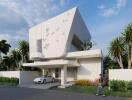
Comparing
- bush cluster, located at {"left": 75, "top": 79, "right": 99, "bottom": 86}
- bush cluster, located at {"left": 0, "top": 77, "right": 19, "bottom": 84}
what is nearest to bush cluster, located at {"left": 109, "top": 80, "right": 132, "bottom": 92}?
bush cluster, located at {"left": 75, "top": 79, "right": 99, "bottom": 86}

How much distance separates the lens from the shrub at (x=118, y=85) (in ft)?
75.0

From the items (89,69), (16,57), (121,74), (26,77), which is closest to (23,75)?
(26,77)

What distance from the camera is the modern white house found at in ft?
108

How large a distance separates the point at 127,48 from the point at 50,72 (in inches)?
520

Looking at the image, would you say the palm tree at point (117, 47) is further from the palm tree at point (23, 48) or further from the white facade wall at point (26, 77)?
the palm tree at point (23, 48)

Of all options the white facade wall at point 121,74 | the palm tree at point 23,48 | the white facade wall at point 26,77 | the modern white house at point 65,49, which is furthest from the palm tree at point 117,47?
the palm tree at point 23,48

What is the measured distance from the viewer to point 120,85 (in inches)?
905

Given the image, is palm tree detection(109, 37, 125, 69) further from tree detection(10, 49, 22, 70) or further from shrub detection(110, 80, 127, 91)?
tree detection(10, 49, 22, 70)

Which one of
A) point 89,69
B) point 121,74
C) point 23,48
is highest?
point 23,48

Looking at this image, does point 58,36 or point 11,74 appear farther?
point 11,74

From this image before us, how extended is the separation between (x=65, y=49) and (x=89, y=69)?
4.68 m

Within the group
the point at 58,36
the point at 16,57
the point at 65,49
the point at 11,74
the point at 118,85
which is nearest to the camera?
the point at 118,85

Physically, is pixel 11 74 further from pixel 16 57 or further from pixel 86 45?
pixel 16 57

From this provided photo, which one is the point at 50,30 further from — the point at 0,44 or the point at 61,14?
the point at 0,44
